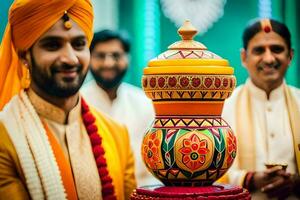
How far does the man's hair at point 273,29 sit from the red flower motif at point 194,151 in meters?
1.91

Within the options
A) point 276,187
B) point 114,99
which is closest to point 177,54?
point 276,187

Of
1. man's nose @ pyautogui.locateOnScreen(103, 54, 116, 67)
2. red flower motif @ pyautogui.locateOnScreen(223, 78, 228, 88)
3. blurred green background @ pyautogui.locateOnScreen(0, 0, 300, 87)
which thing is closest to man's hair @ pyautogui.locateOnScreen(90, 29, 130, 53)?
man's nose @ pyautogui.locateOnScreen(103, 54, 116, 67)

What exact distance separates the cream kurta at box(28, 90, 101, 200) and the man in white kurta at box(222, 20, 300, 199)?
3.68 ft

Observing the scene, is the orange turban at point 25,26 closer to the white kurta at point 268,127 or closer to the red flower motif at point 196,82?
the red flower motif at point 196,82

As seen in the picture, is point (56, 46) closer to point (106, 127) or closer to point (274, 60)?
point (106, 127)

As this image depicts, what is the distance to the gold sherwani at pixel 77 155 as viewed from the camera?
2.85 m

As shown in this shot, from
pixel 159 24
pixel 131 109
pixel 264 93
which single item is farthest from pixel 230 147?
pixel 159 24

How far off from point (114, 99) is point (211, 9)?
187 cm

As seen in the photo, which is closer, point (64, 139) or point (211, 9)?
point (64, 139)

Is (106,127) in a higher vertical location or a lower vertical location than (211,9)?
lower

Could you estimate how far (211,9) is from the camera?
21.7 feet

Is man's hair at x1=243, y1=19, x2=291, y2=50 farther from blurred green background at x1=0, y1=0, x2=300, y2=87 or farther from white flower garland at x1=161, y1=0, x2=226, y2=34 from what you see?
white flower garland at x1=161, y1=0, x2=226, y2=34

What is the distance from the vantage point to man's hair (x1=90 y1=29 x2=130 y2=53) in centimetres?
515

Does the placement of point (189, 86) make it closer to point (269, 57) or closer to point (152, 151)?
point (152, 151)
